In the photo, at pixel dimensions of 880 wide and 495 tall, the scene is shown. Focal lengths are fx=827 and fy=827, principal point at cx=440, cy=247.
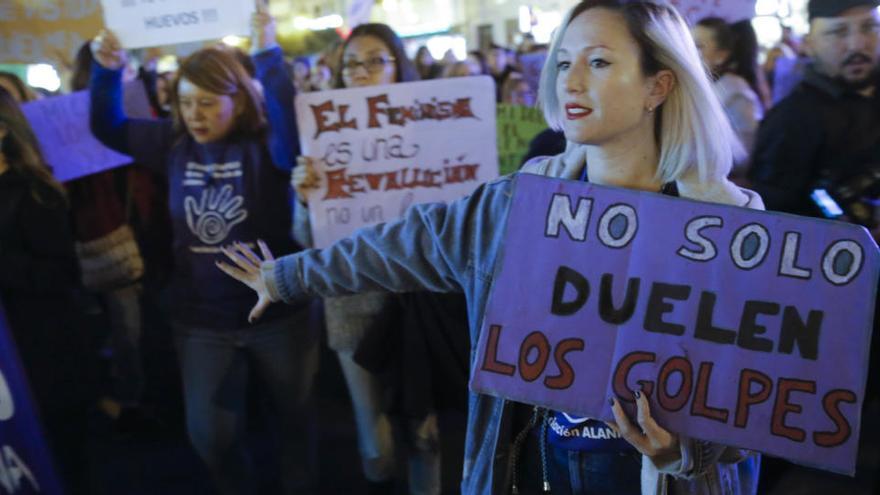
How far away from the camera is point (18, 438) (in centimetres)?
257

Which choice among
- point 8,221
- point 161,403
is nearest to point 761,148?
point 8,221

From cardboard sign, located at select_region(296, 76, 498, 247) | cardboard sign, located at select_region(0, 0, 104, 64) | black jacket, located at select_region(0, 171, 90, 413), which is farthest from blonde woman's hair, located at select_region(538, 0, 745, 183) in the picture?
cardboard sign, located at select_region(0, 0, 104, 64)

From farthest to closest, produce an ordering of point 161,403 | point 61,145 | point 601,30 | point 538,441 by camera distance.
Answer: point 161,403 < point 61,145 < point 538,441 < point 601,30

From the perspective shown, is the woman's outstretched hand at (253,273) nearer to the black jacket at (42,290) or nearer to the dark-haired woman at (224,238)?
the dark-haired woman at (224,238)

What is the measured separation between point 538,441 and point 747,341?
0.51 m

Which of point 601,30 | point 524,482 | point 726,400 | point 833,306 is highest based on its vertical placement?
point 601,30

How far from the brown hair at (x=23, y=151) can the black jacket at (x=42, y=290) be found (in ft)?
0.05

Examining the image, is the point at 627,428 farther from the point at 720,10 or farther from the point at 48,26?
the point at 48,26

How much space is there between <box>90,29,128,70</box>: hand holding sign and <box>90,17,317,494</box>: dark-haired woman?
0.32m

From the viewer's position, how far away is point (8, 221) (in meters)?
2.80

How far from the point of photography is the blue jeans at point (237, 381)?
2871mm

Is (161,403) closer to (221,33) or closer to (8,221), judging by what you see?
(8,221)

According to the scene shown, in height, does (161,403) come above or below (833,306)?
below

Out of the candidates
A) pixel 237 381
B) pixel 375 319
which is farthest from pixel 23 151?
pixel 375 319
